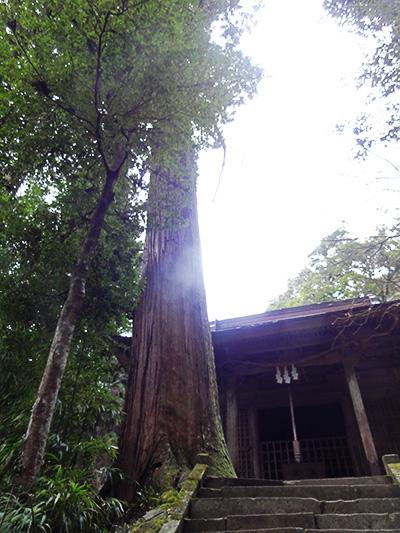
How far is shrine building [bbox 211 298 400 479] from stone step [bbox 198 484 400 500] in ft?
9.59

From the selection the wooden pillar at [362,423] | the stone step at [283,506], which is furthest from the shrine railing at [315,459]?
the stone step at [283,506]

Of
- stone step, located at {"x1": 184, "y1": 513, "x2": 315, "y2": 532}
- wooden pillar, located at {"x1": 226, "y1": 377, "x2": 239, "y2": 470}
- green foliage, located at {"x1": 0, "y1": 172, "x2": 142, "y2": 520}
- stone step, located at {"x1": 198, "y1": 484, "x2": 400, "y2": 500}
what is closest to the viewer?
stone step, located at {"x1": 184, "y1": 513, "x2": 315, "y2": 532}

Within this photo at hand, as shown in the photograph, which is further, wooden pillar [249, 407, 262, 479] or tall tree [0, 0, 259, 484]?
wooden pillar [249, 407, 262, 479]

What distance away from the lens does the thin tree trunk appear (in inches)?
115

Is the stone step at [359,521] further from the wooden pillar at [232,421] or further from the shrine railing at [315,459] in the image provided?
the shrine railing at [315,459]

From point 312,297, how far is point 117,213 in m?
14.0

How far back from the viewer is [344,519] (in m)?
2.80

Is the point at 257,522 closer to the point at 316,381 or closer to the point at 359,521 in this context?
the point at 359,521

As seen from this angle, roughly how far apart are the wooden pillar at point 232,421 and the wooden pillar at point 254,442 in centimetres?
57

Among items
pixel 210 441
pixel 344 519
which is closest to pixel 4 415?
pixel 210 441

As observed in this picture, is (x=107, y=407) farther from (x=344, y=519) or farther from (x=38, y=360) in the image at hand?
(x=344, y=519)

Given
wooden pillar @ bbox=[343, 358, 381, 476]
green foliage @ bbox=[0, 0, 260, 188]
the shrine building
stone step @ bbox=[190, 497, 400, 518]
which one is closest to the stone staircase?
stone step @ bbox=[190, 497, 400, 518]

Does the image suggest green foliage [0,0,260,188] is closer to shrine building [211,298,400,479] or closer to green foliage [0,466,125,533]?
green foliage [0,466,125,533]

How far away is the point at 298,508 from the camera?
3.08 m
